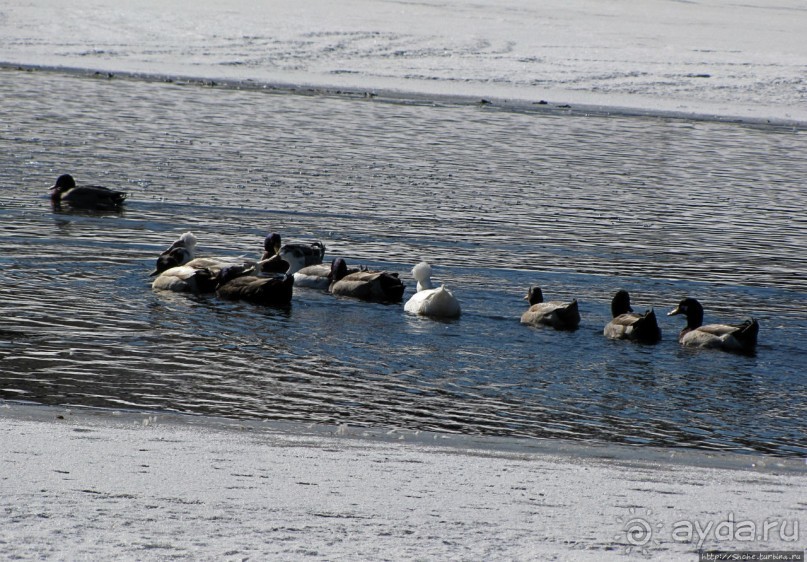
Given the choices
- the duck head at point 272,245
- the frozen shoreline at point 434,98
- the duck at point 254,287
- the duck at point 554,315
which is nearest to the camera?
the duck at point 554,315

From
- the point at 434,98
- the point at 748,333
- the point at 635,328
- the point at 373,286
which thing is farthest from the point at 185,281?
the point at 434,98

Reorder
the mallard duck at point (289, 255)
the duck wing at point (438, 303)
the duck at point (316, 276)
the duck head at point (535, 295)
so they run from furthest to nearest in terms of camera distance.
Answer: the mallard duck at point (289, 255) < the duck at point (316, 276) < the duck head at point (535, 295) < the duck wing at point (438, 303)

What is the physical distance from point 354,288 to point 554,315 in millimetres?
1950

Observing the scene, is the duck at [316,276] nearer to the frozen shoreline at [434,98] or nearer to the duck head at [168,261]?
the duck head at [168,261]

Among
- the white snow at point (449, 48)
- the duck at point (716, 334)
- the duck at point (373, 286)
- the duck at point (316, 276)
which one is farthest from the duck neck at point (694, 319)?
the white snow at point (449, 48)

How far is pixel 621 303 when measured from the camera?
10602 millimetres

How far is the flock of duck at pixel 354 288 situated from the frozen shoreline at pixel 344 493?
2912 millimetres

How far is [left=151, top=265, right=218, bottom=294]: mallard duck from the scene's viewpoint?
11.2 meters

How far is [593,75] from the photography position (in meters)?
33.3

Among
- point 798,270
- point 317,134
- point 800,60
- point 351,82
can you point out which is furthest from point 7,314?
point 800,60

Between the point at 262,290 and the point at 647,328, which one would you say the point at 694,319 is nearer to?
the point at 647,328

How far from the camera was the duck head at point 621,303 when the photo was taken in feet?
34.7

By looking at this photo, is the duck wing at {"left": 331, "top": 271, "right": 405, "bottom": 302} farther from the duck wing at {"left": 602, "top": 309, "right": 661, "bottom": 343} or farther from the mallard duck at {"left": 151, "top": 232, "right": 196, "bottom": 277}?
the duck wing at {"left": 602, "top": 309, "right": 661, "bottom": 343}

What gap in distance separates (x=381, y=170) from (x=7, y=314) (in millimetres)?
9961
